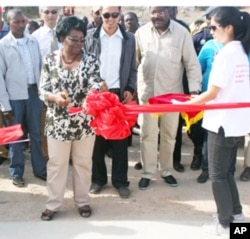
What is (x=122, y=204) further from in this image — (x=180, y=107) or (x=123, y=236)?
(x=180, y=107)

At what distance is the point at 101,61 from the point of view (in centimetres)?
437

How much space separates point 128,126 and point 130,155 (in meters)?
2.52

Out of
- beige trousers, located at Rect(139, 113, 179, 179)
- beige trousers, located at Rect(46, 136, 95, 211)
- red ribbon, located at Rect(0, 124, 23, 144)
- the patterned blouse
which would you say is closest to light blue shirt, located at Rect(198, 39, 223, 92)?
beige trousers, located at Rect(139, 113, 179, 179)

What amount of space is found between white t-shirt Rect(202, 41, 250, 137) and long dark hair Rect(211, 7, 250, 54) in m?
0.05

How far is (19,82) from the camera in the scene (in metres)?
4.49

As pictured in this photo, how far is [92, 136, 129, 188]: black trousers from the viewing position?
4504mm

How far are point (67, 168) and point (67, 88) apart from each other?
2.42 ft

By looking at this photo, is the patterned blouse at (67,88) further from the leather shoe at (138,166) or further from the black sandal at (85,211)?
the leather shoe at (138,166)

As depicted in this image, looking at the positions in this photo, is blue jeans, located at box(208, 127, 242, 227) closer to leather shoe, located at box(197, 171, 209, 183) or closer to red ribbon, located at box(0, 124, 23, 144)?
leather shoe, located at box(197, 171, 209, 183)

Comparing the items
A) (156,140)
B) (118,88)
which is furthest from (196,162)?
(118,88)

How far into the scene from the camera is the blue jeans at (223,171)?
3.46 metres

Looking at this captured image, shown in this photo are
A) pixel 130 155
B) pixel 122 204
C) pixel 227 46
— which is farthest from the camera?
pixel 130 155

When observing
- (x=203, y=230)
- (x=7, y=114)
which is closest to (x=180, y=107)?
(x=203, y=230)
